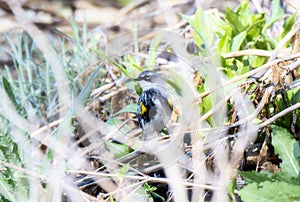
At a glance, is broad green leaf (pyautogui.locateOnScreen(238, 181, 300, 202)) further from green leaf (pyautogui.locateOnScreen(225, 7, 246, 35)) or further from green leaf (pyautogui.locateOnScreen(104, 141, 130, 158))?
green leaf (pyautogui.locateOnScreen(225, 7, 246, 35))

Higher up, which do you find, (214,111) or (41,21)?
(41,21)

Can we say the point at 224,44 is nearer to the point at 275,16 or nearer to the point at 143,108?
the point at 275,16

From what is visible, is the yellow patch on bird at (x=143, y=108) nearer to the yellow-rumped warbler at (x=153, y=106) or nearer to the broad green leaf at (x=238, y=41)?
the yellow-rumped warbler at (x=153, y=106)

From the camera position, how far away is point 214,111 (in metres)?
1.69

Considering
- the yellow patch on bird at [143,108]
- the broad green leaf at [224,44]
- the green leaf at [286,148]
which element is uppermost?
the broad green leaf at [224,44]

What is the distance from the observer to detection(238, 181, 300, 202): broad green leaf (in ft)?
4.50

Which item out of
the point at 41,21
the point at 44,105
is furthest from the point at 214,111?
the point at 41,21

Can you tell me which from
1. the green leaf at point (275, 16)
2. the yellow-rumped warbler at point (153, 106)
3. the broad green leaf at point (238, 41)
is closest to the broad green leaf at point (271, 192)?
the yellow-rumped warbler at point (153, 106)

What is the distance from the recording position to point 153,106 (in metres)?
1.76

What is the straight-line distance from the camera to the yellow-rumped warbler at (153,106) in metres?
1.75

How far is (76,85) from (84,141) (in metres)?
0.51

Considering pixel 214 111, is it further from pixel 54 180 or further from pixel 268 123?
pixel 54 180

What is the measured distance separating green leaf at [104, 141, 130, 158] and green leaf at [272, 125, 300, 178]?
1.54 feet

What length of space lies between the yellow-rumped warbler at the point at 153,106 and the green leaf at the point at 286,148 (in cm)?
33
